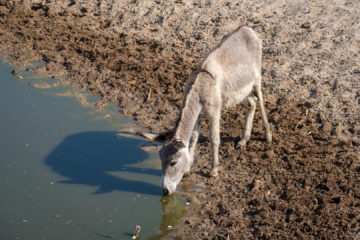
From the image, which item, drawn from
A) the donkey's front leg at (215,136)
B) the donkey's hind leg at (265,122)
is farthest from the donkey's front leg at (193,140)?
the donkey's hind leg at (265,122)

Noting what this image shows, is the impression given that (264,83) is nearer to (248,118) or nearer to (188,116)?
(248,118)

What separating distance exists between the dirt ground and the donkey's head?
458 millimetres

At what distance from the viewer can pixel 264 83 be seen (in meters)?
8.50

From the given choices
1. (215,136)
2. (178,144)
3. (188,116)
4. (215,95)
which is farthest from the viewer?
(215,136)

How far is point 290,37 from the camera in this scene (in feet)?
30.7

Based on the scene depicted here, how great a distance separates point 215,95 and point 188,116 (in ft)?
1.54

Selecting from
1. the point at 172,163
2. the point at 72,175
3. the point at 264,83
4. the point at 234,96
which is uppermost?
the point at 234,96

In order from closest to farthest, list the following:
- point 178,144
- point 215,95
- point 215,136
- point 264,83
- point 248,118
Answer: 1. point 178,144
2. point 215,95
3. point 215,136
4. point 248,118
5. point 264,83

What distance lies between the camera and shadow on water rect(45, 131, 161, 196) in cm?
658

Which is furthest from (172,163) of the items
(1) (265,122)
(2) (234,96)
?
(1) (265,122)

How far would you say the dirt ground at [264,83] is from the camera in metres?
5.98

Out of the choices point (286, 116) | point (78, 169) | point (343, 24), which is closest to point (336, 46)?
point (343, 24)

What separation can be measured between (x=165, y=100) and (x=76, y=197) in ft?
8.74

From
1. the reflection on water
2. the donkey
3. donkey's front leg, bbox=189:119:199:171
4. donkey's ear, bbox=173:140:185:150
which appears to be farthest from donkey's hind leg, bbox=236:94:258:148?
donkey's ear, bbox=173:140:185:150
